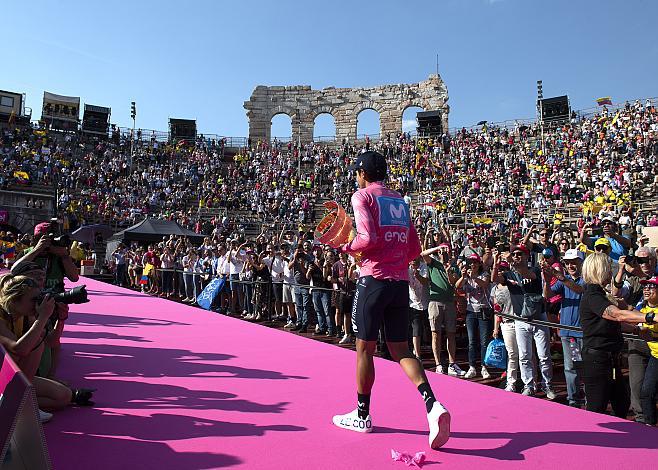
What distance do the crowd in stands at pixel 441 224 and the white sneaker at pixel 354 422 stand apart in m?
1.25

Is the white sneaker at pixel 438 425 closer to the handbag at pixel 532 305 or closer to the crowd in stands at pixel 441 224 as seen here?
the crowd in stands at pixel 441 224

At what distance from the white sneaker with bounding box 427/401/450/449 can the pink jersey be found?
31.5 inches

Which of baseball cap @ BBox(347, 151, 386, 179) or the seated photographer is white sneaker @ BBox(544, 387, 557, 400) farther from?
the seated photographer

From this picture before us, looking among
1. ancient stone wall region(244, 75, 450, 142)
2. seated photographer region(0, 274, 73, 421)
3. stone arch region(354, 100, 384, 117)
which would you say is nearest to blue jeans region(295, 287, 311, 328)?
seated photographer region(0, 274, 73, 421)

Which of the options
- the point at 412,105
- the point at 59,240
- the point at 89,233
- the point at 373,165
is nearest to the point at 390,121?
the point at 412,105

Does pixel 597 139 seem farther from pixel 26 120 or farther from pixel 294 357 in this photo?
pixel 26 120

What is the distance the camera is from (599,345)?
3.67 metres

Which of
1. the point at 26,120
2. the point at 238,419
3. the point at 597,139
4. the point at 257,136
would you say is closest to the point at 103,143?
the point at 26,120

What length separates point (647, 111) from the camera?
998 inches

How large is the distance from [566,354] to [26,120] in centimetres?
4082

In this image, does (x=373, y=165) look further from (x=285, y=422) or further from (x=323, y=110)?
(x=323, y=110)

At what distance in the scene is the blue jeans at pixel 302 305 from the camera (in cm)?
903

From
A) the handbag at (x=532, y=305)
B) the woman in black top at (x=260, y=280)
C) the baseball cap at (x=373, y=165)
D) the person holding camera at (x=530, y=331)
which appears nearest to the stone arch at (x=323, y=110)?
the woman in black top at (x=260, y=280)

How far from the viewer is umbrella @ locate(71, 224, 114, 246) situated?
776 inches
